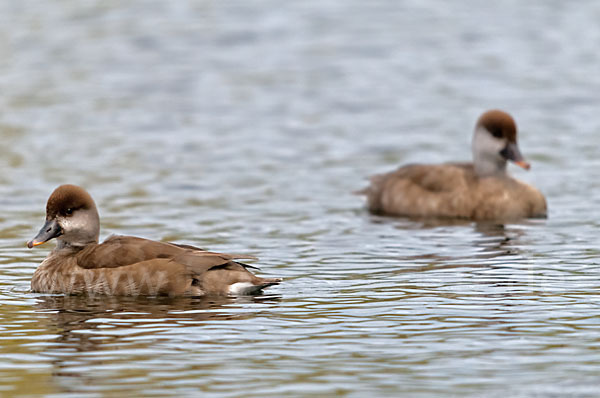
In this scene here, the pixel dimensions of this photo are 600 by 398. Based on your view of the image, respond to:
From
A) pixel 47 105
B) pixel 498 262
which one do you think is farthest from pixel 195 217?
Result: pixel 47 105

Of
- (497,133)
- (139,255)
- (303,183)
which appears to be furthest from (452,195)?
(139,255)

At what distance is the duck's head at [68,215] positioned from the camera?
41.0 feet

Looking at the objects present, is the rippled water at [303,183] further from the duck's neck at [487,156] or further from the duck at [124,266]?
the duck's neck at [487,156]

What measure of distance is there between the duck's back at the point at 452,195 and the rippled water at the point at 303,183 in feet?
1.41

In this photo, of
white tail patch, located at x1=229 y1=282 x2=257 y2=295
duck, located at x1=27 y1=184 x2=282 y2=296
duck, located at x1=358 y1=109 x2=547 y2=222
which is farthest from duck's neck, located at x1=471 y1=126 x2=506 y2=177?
white tail patch, located at x1=229 y1=282 x2=257 y2=295

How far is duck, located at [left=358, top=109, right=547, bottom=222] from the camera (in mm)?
16672

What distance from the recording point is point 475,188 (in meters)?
17.0

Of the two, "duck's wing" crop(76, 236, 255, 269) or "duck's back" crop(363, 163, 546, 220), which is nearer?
"duck's wing" crop(76, 236, 255, 269)

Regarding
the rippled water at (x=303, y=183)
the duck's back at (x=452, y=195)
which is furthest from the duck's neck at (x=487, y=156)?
the rippled water at (x=303, y=183)

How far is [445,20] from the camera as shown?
32031 millimetres

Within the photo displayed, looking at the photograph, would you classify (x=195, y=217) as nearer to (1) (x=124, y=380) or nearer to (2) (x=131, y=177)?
(2) (x=131, y=177)

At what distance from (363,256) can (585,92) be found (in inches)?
517

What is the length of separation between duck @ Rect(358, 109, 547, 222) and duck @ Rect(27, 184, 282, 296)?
5.37 meters

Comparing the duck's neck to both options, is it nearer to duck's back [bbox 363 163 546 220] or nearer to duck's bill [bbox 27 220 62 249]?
duck's back [bbox 363 163 546 220]
